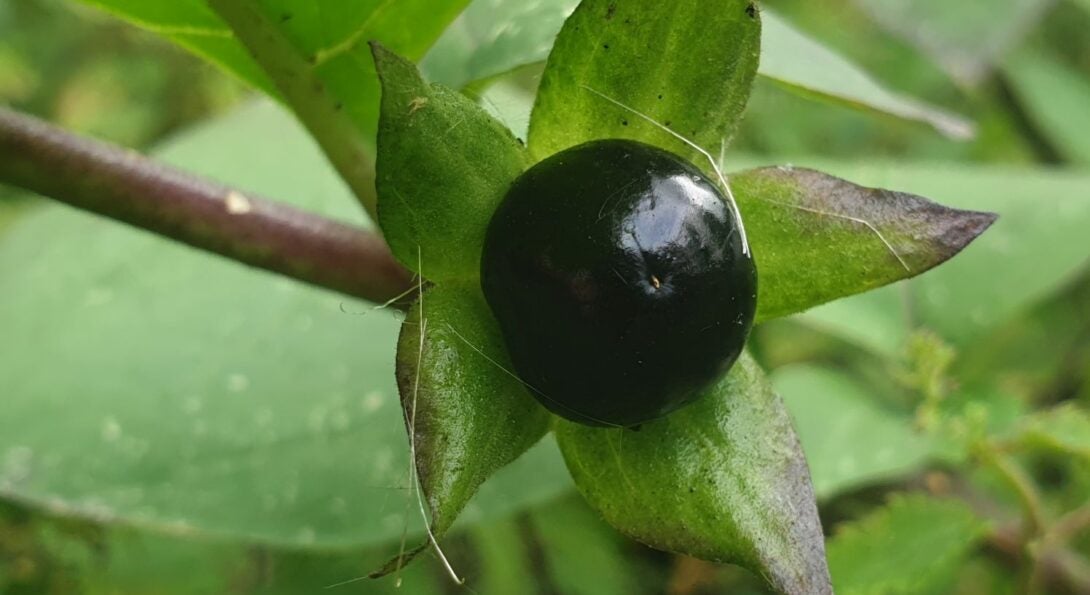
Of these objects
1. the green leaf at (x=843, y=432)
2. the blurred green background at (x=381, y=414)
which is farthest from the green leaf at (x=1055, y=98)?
the green leaf at (x=843, y=432)

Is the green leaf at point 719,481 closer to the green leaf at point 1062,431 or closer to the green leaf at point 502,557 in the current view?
the green leaf at point 1062,431

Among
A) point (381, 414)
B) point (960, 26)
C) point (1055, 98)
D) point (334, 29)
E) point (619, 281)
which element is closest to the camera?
point (619, 281)

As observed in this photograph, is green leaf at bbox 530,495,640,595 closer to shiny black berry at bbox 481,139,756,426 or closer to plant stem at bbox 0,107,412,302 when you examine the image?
plant stem at bbox 0,107,412,302

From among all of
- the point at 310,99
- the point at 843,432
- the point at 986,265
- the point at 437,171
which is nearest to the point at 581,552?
the point at 843,432

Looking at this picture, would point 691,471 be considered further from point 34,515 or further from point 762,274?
point 34,515

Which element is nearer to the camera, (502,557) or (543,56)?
(543,56)

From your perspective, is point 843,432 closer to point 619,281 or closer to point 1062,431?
point 1062,431

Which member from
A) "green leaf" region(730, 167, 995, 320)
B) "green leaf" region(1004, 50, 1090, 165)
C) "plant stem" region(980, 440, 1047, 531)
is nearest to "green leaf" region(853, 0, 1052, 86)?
"green leaf" region(1004, 50, 1090, 165)
